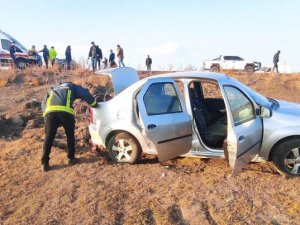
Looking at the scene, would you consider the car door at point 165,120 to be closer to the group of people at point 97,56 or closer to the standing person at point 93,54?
the group of people at point 97,56

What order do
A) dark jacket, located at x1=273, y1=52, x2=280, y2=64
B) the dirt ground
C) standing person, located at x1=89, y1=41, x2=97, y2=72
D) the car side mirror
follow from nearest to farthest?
1. the dirt ground
2. the car side mirror
3. standing person, located at x1=89, y1=41, x2=97, y2=72
4. dark jacket, located at x1=273, y1=52, x2=280, y2=64

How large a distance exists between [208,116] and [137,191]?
7.63ft

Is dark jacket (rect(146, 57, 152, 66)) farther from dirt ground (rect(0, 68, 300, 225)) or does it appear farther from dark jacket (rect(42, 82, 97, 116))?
dark jacket (rect(42, 82, 97, 116))

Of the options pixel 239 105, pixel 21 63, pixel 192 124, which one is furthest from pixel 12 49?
pixel 239 105

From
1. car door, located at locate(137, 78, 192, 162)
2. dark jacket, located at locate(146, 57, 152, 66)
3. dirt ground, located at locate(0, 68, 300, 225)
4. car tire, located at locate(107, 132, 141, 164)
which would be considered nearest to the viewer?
dirt ground, located at locate(0, 68, 300, 225)

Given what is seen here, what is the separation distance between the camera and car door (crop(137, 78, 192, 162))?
6.61m

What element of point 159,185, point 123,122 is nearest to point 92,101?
point 123,122

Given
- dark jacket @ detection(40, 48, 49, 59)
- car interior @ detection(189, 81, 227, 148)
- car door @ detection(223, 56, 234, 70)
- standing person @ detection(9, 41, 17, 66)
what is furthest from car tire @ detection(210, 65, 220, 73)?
car interior @ detection(189, 81, 227, 148)

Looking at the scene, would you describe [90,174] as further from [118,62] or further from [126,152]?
[118,62]

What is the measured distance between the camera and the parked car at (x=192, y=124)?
20.2 ft

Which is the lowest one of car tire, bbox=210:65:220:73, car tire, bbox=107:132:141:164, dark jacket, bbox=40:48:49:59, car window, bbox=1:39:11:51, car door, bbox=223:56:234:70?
car tire, bbox=107:132:141:164

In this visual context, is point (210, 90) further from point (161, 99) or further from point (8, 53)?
point (8, 53)

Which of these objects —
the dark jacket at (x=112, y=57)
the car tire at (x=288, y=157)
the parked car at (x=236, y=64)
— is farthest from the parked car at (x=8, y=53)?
the car tire at (x=288, y=157)

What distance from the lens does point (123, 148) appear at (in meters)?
7.19
